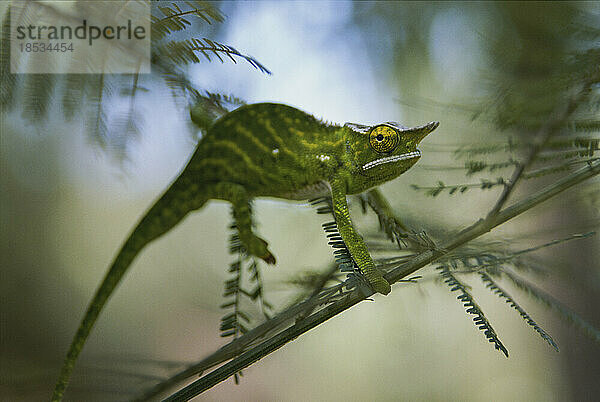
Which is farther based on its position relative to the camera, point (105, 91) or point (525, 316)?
point (105, 91)

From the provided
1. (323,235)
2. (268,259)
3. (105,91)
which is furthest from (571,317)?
(323,235)

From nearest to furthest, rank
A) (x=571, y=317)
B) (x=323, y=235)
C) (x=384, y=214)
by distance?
(x=571, y=317) → (x=384, y=214) → (x=323, y=235)

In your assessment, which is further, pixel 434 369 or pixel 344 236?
pixel 434 369

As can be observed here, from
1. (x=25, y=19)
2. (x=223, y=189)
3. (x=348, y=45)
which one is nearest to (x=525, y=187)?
(x=348, y=45)

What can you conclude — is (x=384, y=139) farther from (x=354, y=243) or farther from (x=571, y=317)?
(x=571, y=317)

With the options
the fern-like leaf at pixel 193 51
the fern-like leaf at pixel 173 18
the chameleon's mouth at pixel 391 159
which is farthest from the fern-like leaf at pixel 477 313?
the fern-like leaf at pixel 173 18

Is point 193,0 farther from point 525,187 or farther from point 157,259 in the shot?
point 157,259
